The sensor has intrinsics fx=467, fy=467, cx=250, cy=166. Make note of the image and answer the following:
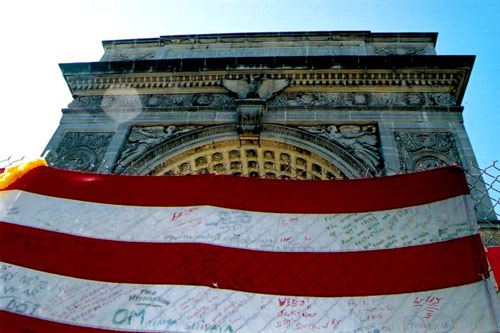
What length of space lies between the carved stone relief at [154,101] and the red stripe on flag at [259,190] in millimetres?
6738

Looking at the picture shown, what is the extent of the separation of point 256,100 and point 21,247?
25.1 feet

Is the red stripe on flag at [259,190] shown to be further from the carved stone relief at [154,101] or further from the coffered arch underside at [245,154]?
the carved stone relief at [154,101]

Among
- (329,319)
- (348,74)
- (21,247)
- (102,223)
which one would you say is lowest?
(329,319)

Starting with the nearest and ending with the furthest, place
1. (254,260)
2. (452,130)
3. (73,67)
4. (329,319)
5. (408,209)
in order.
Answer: (329,319) → (254,260) → (408,209) → (452,130) → (73,67)

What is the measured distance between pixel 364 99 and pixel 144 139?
5600mm

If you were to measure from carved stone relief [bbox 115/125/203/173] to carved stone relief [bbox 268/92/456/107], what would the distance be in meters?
2.54

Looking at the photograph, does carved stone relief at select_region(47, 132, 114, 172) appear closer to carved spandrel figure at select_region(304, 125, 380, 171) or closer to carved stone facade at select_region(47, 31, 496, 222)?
carved stone facade at select_region(47, 31, 496, 222)

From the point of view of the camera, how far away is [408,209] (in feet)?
16.5

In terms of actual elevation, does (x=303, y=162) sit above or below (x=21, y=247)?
above

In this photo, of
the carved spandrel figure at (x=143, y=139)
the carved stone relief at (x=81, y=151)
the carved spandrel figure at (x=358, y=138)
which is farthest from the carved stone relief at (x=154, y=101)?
the carved spandrel figure at (x=358, y=138)

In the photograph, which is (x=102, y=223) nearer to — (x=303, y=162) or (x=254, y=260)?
(x=254, y=260)

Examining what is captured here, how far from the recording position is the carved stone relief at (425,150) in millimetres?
9984

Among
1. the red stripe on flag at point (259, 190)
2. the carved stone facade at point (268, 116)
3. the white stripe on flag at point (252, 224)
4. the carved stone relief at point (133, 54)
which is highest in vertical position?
the carved stone relief at point (133, 54)

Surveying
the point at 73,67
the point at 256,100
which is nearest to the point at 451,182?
the point at 256,100
